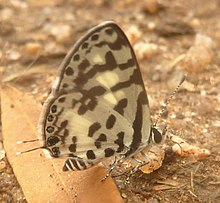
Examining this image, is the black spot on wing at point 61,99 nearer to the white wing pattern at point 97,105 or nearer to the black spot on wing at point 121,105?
the white wing pattern at point 97,105

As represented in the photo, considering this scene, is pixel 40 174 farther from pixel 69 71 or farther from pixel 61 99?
pixel 69 71

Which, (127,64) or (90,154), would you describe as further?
(90,154)

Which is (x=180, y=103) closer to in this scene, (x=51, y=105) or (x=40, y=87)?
(x=40, y=87)

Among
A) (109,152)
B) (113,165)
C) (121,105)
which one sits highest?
(121,105)

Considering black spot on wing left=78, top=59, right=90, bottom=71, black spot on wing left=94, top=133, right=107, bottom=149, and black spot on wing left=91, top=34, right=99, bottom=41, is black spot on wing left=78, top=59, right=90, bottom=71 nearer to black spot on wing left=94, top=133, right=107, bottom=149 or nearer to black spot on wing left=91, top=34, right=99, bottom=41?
black spot on wing left=91, top=34, right=99, bottom=41

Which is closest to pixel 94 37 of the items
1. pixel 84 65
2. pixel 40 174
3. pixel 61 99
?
pixel 84 65

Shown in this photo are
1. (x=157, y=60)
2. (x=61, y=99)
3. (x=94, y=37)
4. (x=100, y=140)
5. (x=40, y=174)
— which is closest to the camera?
(x=94, y=37)
